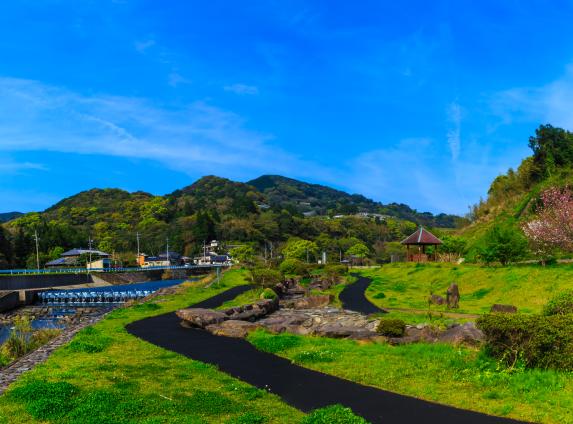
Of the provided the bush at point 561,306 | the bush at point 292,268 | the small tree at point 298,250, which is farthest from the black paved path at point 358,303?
the small tree at point 298,250

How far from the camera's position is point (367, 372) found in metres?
11.1

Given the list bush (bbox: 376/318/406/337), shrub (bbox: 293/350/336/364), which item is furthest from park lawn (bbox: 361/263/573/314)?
shrub (bbox: 293/350/336/364)

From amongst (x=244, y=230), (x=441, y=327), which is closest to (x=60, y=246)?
(x=244, y=230)

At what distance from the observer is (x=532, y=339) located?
1023cm

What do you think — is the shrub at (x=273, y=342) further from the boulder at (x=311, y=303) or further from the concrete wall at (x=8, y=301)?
the concrete wall at (x=8, y=301)

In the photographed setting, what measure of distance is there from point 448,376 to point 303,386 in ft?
11.3

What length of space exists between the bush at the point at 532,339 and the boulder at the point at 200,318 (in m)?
11.6

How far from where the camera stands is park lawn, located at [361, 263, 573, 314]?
2430 centimetres

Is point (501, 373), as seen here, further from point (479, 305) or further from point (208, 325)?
point (479, 305)

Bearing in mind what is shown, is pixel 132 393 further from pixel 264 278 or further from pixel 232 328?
pixel 264 278

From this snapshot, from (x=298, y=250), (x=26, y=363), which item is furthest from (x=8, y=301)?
(x=298, y=250)

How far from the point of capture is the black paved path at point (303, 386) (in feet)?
27.1

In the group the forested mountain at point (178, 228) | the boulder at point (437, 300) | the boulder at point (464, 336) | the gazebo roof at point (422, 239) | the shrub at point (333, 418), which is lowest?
the boulder at point (437, 300)

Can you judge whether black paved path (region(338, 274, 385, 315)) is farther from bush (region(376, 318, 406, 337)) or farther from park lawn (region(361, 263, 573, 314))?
bush (region(376, 318, 406, 337))
